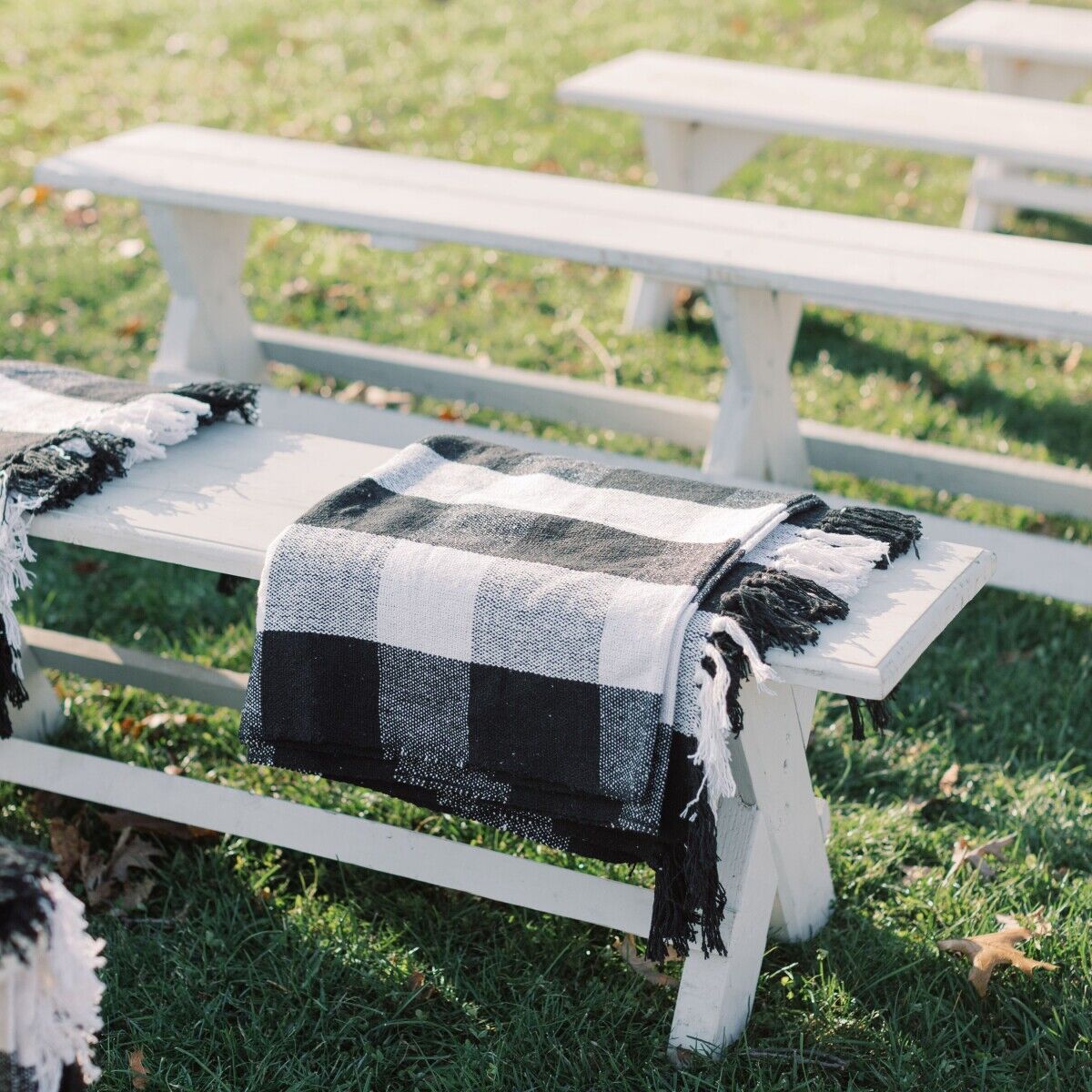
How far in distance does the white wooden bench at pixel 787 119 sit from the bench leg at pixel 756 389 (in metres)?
1.11

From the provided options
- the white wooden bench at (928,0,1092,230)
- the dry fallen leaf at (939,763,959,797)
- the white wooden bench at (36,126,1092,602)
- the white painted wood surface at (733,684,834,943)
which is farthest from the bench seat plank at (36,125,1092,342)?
the white wooden bench at (928,0,1092,230)

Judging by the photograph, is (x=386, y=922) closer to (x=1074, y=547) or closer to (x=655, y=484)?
(x=655, y=484)

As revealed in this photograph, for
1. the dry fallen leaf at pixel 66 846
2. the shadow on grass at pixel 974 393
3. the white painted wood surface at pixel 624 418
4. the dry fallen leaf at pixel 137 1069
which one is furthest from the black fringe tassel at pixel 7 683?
the shadow on grass at pixel 974 393

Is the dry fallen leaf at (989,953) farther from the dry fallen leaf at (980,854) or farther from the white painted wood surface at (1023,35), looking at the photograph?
the white painted wood surface at (1023,35)

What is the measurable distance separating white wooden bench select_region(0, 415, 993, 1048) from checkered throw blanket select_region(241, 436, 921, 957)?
8cm

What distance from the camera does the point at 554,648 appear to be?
6.22ft

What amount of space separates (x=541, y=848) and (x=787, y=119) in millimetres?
2530

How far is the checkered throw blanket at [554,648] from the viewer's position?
187cm

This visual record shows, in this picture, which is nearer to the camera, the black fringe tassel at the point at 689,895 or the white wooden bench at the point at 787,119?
the black fringe tassel at the point at 689,895

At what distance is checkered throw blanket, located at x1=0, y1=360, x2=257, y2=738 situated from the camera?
2.20 m

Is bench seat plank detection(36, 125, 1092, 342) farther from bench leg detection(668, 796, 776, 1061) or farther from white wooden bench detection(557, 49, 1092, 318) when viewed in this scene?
bench leg detection(668, 796, 776, 1061)

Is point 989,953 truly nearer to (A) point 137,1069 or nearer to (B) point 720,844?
(B) point 720,844

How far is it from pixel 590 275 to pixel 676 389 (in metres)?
0.96

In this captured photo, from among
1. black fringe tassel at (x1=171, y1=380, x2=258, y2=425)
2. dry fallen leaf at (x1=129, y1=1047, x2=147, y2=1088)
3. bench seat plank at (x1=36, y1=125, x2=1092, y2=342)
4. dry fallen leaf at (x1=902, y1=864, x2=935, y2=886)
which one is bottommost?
dry fallen leaf at (x1=902, y1=864, x2=935, y2=886)
